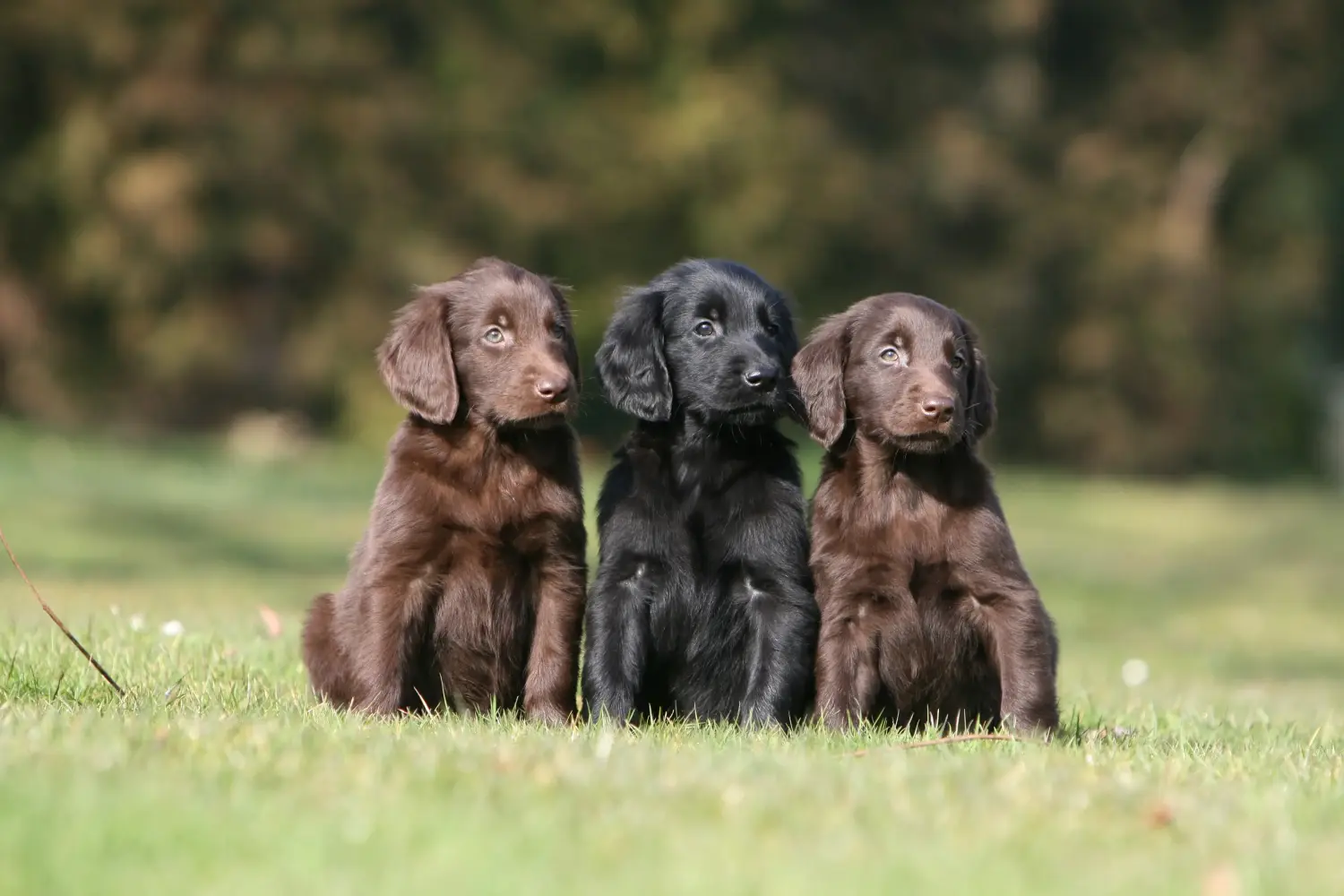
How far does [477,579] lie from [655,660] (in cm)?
65

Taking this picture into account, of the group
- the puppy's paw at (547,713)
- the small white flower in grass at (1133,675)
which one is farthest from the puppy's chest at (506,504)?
the small white flower in grass at (1133,675)

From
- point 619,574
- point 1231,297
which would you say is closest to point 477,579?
point 619,574

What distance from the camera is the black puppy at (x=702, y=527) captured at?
5.64 meters

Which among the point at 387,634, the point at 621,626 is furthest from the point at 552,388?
the point at 387,634

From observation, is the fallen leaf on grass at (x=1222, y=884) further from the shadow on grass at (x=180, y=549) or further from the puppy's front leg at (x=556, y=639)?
the shadow on grass at (x=180, y=549)

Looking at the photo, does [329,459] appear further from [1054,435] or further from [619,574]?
[619,574]

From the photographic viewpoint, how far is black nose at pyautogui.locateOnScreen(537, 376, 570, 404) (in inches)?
220

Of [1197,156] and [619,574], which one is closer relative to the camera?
[619,574]

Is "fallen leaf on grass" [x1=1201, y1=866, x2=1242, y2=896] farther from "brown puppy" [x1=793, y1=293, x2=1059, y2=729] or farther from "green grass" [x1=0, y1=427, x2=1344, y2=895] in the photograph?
"brown puppy" [x1=793, y1=293, x2=1059, y2=729]

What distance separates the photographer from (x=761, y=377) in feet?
18.8

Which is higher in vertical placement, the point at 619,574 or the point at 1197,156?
the point at 1197,156

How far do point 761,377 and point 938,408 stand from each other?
591mm

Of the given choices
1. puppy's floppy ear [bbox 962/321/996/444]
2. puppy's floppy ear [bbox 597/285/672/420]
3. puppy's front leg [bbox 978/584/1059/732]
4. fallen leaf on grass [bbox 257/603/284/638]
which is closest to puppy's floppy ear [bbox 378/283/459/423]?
puppy's floppy ear [bbox 597/285/672/420]

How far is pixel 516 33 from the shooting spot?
24406mm
